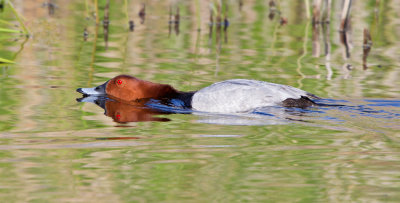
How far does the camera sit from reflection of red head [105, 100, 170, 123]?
8031 mm

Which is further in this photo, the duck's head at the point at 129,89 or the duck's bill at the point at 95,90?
the duck's head at the point at 129,89

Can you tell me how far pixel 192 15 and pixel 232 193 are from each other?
12.4 metres

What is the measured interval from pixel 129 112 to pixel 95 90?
881 mm

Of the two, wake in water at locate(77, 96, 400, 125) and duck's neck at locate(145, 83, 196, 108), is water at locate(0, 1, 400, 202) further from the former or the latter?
duck's neck at locate(145, 83, 196, 108)

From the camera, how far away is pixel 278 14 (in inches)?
688

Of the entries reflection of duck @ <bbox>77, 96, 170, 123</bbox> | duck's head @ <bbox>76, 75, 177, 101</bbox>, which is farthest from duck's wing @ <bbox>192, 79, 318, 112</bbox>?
duck's head @ <bbox>76, 75, 177, 101</bbox>

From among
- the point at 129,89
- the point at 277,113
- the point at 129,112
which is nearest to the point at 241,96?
the point at 277,113

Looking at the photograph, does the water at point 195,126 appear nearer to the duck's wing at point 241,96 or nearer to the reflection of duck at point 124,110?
the reflection of duck at point 124,110

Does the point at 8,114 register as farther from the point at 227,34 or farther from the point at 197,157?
the point at 227,34

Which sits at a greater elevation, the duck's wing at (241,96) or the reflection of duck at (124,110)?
the duck's wing at (241,96)

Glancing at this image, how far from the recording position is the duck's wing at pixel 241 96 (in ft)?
27.5

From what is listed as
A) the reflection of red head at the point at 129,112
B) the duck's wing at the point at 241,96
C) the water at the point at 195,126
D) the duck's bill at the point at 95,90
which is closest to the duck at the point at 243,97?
the duck's wing at the point at 241,96

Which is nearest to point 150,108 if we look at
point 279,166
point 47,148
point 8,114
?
point 8,114

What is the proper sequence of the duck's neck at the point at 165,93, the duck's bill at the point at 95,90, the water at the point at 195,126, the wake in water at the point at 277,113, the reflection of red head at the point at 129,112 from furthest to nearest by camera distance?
the duck's bill at the point at 95,90, the duck's neck at the point at 165,93, the reflection of red head at the point at 129,112, the wake in water at the point at 277,113, the water at the point at 195,126
